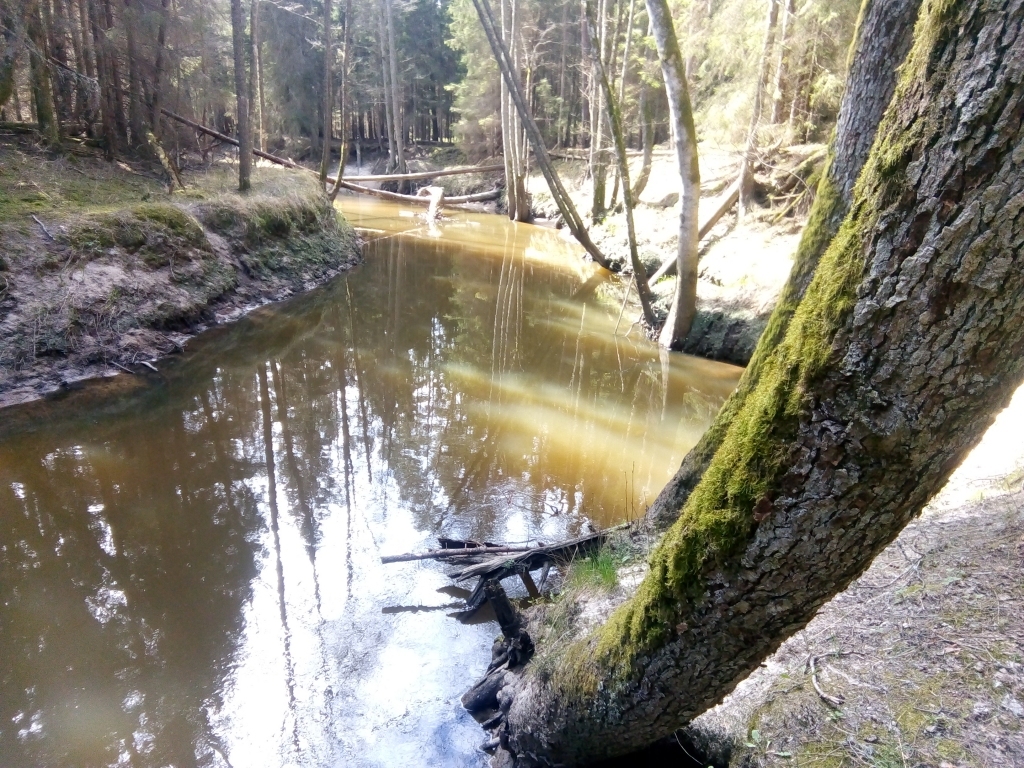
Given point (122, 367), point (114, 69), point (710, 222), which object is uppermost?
point (114, 69)

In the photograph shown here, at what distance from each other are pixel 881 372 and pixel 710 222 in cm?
1149

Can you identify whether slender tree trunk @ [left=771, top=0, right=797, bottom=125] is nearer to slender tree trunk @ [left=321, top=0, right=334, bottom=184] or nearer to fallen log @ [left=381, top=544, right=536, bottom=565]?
slender tree trunk @ [left=321, top=0, right=334, bottom=184]

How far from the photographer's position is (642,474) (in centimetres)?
643

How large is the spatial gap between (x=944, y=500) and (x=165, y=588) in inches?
225

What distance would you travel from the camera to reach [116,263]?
8.68 m

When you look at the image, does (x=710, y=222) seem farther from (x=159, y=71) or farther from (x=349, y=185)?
(x=349, y=185)

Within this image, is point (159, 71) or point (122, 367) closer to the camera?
point (122, 367)

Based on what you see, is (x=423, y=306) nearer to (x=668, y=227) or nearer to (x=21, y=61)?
Result: (x=668, y=227)

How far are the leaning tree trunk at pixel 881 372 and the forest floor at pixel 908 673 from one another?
738 mm

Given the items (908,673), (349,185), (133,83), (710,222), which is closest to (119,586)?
(908,673)

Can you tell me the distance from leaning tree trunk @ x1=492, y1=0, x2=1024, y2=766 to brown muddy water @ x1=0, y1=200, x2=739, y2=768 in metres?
2.41

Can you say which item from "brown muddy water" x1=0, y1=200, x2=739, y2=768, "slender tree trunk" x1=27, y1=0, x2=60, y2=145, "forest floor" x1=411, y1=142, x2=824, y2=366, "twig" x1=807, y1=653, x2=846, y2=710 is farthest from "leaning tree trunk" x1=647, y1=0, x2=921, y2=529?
"slender tree trunk" x1=27, y1=0, x2=60, y2=145

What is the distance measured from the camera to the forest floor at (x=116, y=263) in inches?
295

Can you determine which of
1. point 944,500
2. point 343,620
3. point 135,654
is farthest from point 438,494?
point 944,500
